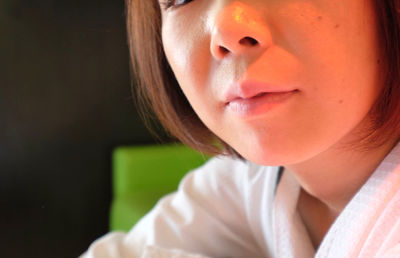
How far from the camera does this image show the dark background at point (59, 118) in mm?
455

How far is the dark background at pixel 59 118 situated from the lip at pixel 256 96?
0.24 metres

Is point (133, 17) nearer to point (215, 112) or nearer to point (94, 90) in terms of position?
point (215, 112)

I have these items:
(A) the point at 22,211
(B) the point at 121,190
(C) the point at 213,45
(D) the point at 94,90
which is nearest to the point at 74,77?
(D) the point at 94,90

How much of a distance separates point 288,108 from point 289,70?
1.2 inches

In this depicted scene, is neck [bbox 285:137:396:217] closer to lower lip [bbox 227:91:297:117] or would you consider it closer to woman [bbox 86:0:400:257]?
woman [bbox 86:0:400:257]

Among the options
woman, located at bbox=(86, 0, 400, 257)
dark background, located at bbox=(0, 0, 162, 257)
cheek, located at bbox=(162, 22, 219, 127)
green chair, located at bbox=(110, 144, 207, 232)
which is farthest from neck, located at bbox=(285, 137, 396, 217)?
green chair, located at bbox=(110, 144, 207, 232)

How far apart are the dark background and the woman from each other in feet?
0.29

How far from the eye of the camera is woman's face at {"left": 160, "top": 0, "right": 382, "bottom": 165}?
→ 0.31m

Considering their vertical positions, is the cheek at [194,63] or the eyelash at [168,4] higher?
the eyelash at [168,4]

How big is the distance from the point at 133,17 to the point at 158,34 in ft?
0.16

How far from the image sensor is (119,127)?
95cm

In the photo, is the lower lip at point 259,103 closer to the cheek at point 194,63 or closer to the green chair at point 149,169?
the cheek at point 194,63

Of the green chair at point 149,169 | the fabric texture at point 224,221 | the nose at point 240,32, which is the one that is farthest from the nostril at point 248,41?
the green chair at point 149,169

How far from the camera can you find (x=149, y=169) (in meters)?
1.00
